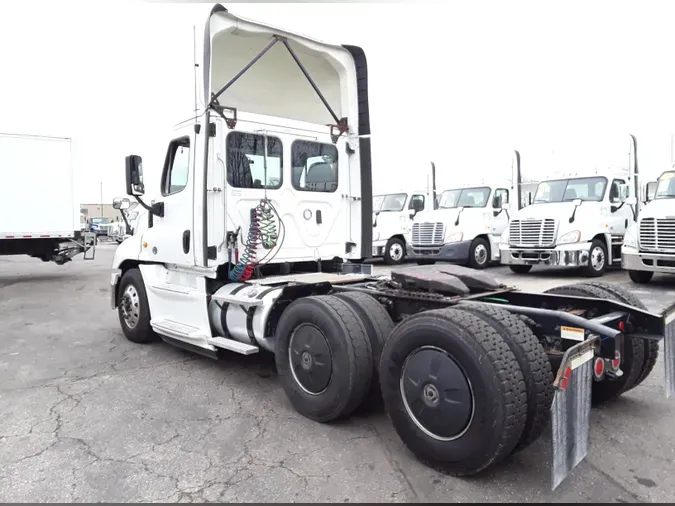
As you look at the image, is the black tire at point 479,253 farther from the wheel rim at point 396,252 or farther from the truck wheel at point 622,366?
the truck wheel at point 622,366

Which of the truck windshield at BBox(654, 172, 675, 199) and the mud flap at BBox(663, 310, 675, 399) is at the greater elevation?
the truck windshield at BBox(654, 172, 675, 199)

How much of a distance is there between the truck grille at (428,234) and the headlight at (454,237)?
0.15 m

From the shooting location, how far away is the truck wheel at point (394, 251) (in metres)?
16.7

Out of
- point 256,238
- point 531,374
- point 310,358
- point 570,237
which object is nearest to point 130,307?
point 256,238

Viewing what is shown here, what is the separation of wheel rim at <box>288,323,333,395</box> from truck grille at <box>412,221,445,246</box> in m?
11.5

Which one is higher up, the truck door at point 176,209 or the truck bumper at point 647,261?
the truck door at point 176,209

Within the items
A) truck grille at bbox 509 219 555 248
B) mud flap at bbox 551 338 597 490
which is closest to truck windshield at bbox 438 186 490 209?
truck grille at bbox 509 219 555 248

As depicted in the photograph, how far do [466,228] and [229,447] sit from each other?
40.7 feet

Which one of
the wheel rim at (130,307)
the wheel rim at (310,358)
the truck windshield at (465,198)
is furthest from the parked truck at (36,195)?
the wheel rim at (310,358)

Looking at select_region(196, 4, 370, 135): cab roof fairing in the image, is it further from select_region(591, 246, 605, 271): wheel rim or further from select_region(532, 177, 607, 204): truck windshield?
select_region(532, 177, 607, 204): truck windshield

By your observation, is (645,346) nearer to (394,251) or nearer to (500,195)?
(500,195)

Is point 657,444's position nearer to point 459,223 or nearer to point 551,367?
point 551,367

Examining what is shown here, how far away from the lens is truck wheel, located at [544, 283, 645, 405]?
3.68 m

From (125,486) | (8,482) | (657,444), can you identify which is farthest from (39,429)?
(657,444)
